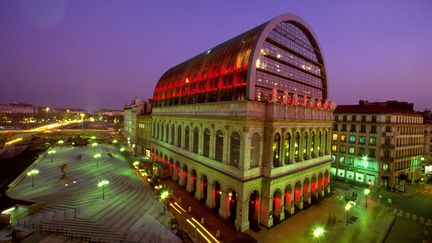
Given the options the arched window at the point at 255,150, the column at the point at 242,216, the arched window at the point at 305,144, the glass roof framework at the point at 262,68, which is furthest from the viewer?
the arched window at the point at 305,144

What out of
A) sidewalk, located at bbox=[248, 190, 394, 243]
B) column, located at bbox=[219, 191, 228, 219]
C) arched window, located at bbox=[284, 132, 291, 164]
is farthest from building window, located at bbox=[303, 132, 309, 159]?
column, located at bbox=[219, 191, 228, 219]

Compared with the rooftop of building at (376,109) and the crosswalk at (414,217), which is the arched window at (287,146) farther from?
the rooftop of building at (376,109)

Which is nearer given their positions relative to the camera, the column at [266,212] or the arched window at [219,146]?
the column at [266,212]

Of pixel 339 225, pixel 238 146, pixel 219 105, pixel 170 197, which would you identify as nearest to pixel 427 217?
pixel 339 225

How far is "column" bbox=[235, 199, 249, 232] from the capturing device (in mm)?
30719

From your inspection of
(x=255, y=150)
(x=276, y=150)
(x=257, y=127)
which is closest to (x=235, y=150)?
(x=255, y=150)

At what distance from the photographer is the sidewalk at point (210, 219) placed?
96.0 ft

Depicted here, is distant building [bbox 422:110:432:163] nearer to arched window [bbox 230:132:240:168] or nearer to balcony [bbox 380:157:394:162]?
balcony [bbox 380:157:394:162]

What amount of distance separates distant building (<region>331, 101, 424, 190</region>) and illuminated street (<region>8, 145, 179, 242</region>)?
51.1 meters

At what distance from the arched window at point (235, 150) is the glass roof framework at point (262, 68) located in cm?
615

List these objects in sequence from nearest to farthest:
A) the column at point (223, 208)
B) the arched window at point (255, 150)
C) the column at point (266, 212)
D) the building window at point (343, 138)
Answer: the column at point (266, 212), the arched window at point (255, 150), the column at point (223, 208), the building window at point (343, 138)

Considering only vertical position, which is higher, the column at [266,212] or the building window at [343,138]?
the building window at [343,138]

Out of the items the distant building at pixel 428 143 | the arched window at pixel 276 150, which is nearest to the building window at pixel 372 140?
the distant building at pixel 428 143

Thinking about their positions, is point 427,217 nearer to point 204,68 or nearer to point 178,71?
point 204,68
